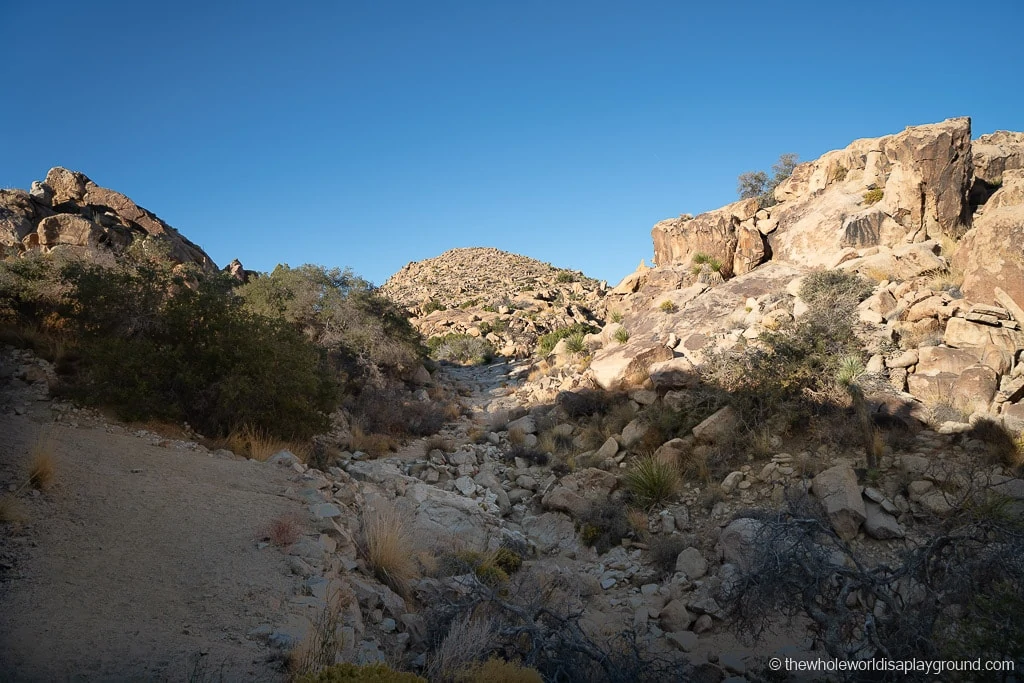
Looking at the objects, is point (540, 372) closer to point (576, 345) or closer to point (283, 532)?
point (576, 345)

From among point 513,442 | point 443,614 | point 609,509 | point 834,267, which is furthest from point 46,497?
point 834,267

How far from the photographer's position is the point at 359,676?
319 centimetres

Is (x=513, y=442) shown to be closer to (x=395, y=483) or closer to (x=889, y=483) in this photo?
(x=395, y=483)

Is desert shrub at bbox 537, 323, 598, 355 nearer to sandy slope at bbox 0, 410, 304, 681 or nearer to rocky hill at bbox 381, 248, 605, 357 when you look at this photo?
rocky hill at bbox 381, 248, 605, 357

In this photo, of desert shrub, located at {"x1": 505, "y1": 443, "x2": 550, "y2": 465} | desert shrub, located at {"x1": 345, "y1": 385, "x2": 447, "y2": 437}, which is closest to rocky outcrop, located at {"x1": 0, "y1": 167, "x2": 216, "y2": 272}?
desert shrub, located at {"x1": 345, "y1": 385, "x2": 447, "y2": 437}

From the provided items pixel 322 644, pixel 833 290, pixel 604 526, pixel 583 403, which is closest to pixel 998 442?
pixel 833 290

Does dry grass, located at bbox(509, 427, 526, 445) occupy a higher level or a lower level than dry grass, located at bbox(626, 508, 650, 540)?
higher

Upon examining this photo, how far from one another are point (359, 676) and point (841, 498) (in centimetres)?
649

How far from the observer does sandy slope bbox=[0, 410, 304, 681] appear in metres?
3.67

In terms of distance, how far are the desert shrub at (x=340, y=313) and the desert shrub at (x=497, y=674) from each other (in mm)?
13980

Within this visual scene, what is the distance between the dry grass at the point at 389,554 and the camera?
592 cm

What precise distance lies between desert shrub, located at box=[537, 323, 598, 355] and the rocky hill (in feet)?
4.12

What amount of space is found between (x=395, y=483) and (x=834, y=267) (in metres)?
12.3

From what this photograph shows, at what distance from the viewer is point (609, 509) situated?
875cm
